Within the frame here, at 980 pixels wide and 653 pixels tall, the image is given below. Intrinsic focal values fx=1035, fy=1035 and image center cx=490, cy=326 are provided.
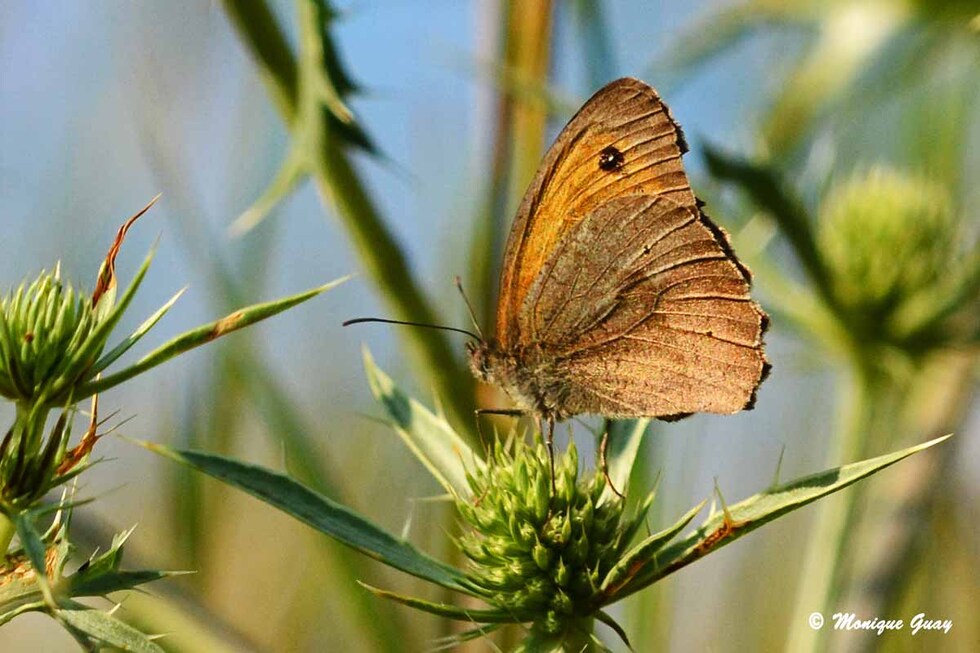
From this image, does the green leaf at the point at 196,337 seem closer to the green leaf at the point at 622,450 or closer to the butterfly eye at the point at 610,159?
the green leaf at the point at 622,450

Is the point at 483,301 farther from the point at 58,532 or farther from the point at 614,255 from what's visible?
the point at 58,532

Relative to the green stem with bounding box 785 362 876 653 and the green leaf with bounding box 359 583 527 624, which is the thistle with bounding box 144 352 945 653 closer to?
the green leaf with bounding box 359 583 527 624

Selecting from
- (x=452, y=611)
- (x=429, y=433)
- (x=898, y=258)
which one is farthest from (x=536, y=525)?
(x=898, y=258)

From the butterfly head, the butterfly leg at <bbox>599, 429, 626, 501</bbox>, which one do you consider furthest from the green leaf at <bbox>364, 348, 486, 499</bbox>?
the butterfly head

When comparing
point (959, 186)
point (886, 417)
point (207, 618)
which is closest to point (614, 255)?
point (207, 618)

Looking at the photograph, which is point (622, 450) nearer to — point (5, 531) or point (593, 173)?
point (593, 173)

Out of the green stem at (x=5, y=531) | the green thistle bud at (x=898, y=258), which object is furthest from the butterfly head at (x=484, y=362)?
the green stem at (x=5, y=531)
